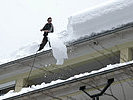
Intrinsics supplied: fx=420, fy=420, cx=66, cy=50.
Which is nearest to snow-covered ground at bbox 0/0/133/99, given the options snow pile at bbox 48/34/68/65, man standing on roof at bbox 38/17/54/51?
snow pile at bbox 48/34/68/65

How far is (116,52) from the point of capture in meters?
11.5

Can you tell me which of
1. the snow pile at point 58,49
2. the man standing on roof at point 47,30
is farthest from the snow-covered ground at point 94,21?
the man standing on roof at point 47,30

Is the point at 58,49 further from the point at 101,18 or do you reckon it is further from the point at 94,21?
the point at 101,18

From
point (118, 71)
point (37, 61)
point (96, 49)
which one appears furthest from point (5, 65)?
point (118, 71)

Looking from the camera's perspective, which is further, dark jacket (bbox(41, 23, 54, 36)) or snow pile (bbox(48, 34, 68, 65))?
dark jacket (bbox(41, 23, 54, 36))

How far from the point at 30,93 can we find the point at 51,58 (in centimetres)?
246

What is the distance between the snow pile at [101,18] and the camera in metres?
11.4

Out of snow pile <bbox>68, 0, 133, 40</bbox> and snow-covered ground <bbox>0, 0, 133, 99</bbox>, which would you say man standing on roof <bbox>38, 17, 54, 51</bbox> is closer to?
snow-covered ground <bbox>0, 0, 133, 99</bbox>

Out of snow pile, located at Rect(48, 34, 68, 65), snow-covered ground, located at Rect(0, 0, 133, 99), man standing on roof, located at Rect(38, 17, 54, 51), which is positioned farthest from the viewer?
man standing on roof, located at Rect(38, 17, 54, 51)

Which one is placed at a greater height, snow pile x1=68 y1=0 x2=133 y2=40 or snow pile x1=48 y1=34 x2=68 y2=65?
snow pile x1=68 y1=0 x2=133 y2=40

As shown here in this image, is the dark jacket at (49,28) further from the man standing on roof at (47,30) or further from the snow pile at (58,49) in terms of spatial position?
the snow pile at (58,49)

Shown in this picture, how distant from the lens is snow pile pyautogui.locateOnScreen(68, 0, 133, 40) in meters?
11.4

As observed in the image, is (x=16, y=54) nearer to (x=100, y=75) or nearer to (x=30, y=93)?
(x=30, y=93)

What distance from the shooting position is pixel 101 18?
38.7ft
